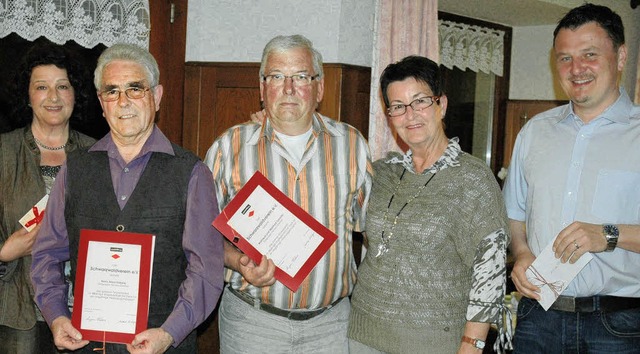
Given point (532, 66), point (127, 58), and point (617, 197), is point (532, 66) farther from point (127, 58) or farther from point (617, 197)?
point (127, 58)

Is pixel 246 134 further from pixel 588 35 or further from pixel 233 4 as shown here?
pixel 233 4

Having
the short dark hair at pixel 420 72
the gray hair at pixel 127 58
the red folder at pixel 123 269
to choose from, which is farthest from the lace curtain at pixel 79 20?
the short dark hair at pixel 420 72

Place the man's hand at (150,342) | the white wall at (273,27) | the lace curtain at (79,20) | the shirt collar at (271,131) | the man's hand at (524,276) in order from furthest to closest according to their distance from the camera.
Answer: the white wall at (273,27) < the lace curtain at (79,20) < the shirt collar at (271,131) < the man's hand at (524,276) < the man's hand at (150,342)

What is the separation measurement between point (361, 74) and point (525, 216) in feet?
4.65

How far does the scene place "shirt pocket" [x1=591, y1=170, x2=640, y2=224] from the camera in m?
2.33

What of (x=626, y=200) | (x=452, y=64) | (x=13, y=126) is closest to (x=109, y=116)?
(x=13, y=126)

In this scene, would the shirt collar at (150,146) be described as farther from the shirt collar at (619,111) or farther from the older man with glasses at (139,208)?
the shirt collar at (619,111)

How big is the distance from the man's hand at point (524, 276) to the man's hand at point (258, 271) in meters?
0.84

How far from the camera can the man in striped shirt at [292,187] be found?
242 cm

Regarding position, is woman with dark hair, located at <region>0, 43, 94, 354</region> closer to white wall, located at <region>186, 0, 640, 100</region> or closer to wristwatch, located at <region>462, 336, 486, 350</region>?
white wall, located at <region>186, 0, 640, 100</region>

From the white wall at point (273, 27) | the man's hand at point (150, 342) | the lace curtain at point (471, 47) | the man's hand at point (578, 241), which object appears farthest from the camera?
the lace curtain at point (471, 47)

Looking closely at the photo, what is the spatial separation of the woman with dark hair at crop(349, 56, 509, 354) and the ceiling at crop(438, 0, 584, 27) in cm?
296

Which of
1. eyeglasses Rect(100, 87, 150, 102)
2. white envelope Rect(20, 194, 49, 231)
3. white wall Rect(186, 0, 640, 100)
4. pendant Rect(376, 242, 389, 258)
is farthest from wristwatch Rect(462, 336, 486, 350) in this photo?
white wall Rect(186, 0, 640, 100)

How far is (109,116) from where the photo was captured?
2168 millimetres
